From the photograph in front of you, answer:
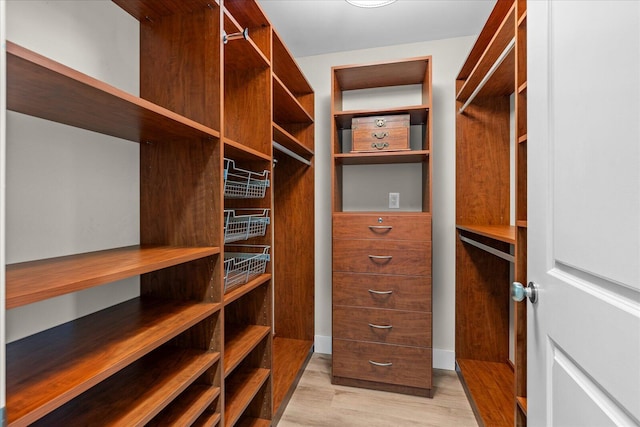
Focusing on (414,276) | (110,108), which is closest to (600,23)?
(110,108)

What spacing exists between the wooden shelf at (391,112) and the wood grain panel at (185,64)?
116 cm

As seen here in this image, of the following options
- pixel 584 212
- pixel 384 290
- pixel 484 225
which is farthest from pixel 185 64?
pixel 484 225

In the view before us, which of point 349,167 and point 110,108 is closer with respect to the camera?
point 110,108

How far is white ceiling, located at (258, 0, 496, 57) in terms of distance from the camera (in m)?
1.98

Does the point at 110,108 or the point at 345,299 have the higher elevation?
the point at 110,108

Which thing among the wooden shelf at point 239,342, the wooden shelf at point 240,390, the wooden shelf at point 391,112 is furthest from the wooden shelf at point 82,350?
the wooden shelf at point 391,112

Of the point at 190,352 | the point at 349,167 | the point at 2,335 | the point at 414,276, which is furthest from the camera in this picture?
the point at 349,167

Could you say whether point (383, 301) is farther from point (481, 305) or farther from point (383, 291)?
point (481, 305)

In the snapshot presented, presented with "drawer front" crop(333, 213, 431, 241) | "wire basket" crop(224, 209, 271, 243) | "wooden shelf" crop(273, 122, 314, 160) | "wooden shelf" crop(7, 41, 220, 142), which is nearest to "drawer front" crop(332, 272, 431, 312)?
"drawer front" crop(333, 213, 431, 241)

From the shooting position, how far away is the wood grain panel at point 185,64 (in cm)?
119

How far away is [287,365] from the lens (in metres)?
2.27

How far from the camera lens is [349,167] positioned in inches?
102

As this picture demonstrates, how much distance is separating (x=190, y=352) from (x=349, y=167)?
71.7 inches

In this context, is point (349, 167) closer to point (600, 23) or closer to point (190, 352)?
point (190, 352)
